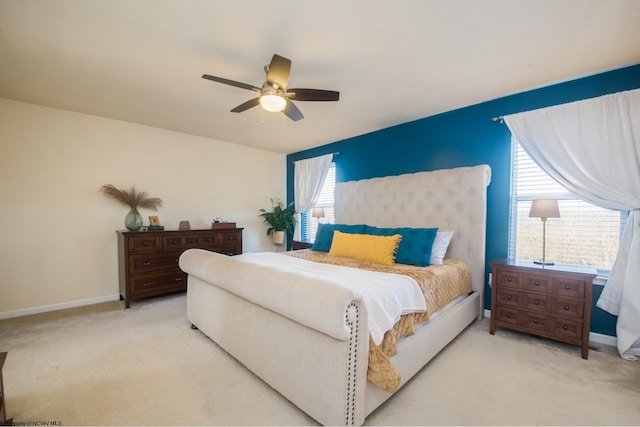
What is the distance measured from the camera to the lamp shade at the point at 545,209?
241cm

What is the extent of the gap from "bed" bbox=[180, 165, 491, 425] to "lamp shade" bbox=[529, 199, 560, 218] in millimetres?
535

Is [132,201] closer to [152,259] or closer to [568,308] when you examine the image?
[152,259]

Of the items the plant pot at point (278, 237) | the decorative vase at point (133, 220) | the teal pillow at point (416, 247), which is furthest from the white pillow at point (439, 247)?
the decorative vase at point (133, 220)

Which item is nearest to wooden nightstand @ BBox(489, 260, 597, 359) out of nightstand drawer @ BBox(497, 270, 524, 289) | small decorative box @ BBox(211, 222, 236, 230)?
nightstand drawer @ BBox(497, 270, 524, 289)

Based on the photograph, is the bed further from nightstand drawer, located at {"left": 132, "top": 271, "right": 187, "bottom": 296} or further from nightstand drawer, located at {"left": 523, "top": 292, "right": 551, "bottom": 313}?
nightstand drawer, located at {"left": 132, "top": 271, "right": 187, "bottom": 296}

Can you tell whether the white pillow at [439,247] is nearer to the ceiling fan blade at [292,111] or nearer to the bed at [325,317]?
the bed at [325,317]

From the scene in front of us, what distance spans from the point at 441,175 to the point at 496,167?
578 mm

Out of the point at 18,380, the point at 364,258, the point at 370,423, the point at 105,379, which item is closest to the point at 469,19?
the point at 364,258

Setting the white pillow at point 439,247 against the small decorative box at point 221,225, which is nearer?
the white pillow at point 439,247

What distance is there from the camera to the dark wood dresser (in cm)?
343

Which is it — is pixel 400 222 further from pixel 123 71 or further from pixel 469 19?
pixel 123 71

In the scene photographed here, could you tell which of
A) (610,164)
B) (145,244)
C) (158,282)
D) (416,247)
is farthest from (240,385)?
(610,164)

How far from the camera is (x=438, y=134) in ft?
11.5

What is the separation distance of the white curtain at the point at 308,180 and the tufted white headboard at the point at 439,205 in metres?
0.85
